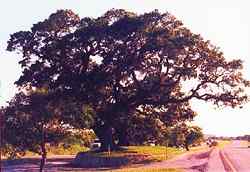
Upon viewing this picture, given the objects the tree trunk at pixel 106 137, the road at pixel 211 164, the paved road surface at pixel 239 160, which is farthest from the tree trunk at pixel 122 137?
the paved road surface at pixel 239 160

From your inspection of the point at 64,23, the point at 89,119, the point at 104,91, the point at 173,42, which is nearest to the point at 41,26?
the point at 64,23

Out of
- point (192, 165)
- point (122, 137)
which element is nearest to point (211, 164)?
point (192, 165)

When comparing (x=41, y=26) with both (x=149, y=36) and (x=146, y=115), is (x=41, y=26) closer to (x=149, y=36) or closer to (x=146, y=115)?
(x=149, y=36)

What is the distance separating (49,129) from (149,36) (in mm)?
A: 26960

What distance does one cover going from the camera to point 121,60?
2485 inches

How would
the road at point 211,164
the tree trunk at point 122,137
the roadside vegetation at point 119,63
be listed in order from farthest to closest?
1. the tree trunk at point 122,137
2. the roadside vegetation at point 119,63
3. the road at point 211,164

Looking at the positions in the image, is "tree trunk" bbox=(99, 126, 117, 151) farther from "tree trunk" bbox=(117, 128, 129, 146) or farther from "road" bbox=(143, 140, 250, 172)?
"tree trunk" bbox=(117, 128, 129, 146)

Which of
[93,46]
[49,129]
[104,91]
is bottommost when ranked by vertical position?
[49,129]

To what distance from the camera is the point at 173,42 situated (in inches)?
2422

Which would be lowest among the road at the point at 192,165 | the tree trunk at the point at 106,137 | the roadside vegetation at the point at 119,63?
the road at the point at 192,165

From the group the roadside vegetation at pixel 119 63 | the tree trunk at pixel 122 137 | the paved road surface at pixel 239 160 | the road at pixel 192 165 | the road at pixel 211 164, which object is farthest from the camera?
the tree trunk at pixel 122 137

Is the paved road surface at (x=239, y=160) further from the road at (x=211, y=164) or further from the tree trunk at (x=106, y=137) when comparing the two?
the tree trunk at (x=106, y=137)

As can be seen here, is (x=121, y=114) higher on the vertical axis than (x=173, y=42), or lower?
lower

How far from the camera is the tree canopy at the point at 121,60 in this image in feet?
205
